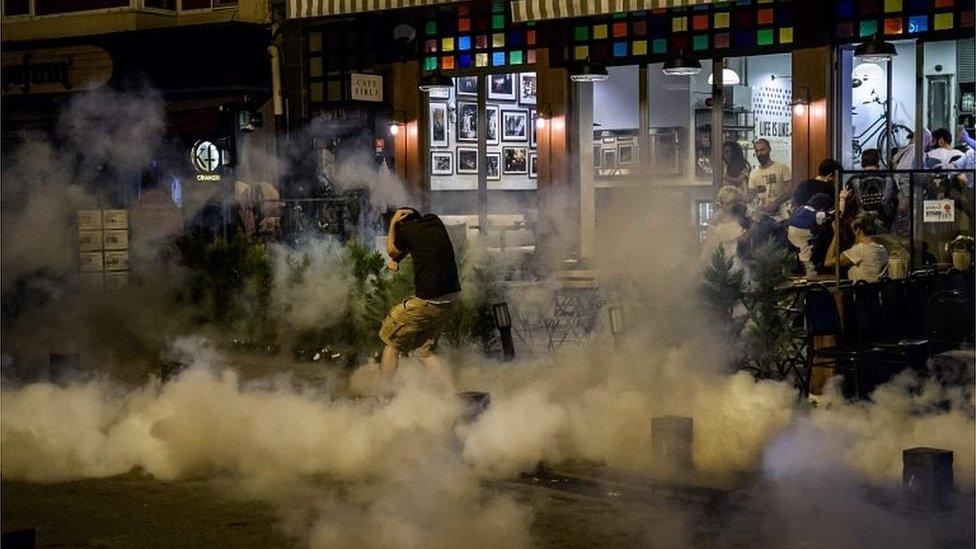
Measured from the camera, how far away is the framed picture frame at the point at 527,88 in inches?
729

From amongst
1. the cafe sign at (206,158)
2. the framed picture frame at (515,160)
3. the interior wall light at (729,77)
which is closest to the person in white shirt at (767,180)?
the interior wall light at (729,77)

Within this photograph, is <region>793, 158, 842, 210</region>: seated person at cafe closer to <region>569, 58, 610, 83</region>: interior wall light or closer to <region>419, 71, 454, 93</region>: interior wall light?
<region>569, 58, 610, 83</region>: interior wall light

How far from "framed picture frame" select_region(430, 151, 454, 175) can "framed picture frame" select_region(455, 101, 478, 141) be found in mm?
288

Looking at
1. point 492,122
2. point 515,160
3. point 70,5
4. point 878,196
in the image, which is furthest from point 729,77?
point 70,5

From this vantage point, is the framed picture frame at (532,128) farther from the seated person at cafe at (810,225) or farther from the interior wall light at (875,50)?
the seated person at cafe at (810,225)

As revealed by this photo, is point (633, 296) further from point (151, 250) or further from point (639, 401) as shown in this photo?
point (151, 250)

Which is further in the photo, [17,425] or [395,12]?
[395,12]

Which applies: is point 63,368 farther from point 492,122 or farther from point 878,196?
point 492,122

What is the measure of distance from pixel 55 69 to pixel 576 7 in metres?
11.7

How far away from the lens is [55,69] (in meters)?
24.5

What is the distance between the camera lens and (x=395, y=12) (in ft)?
63.7

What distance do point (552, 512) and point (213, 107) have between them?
16.1 metres

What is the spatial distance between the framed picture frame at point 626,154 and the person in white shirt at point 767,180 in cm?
190

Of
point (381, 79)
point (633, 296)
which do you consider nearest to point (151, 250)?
point (381, 79)
